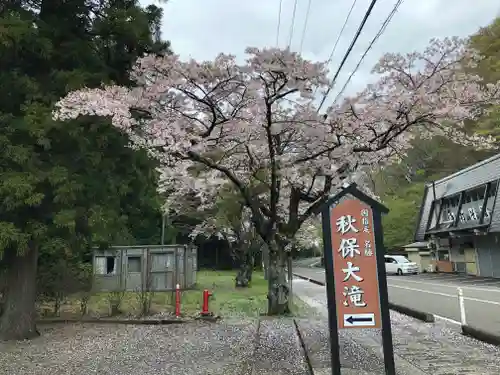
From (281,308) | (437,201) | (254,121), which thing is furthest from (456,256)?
(254,121)

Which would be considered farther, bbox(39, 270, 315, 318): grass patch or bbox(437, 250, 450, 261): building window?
bbox(437, 250, 450, 261): building window

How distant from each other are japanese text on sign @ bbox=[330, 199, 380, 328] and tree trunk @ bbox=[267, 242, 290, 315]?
236 inches

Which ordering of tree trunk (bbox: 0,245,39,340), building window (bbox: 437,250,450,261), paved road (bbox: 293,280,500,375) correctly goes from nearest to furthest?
paved road (bbox: 293,280,500,375) → tree trunk (bbox: 0,245,39,340) → building window (bbox: 437,250,450,261)

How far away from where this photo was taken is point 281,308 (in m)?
11.8

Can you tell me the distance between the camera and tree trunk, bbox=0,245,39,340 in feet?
30.0

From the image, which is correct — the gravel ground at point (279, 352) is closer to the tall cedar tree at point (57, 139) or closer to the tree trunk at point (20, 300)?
the tall cedar tree at point (57, 139)

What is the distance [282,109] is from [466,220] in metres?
25.4

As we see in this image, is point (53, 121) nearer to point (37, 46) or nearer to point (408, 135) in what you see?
point (37, 46)

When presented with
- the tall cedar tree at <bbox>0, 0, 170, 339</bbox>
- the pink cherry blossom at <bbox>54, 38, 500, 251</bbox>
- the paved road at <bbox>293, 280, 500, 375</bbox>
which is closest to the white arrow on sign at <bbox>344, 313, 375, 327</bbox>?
the paved road at <bbox>293, 280, 500, 375</bbox>

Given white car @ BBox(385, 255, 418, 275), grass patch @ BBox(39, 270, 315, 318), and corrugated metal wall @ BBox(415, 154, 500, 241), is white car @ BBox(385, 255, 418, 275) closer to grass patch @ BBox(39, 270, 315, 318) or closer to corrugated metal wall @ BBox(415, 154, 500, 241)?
corrugated metal wall @ BBox(415, 154, 500, 241)

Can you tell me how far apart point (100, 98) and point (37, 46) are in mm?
2336

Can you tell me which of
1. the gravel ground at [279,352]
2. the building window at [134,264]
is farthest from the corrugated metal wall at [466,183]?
the gravel ground at [279,352]

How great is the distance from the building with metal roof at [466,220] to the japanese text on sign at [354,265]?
2264 centimetres

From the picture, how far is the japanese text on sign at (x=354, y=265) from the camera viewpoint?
5.46 meters
